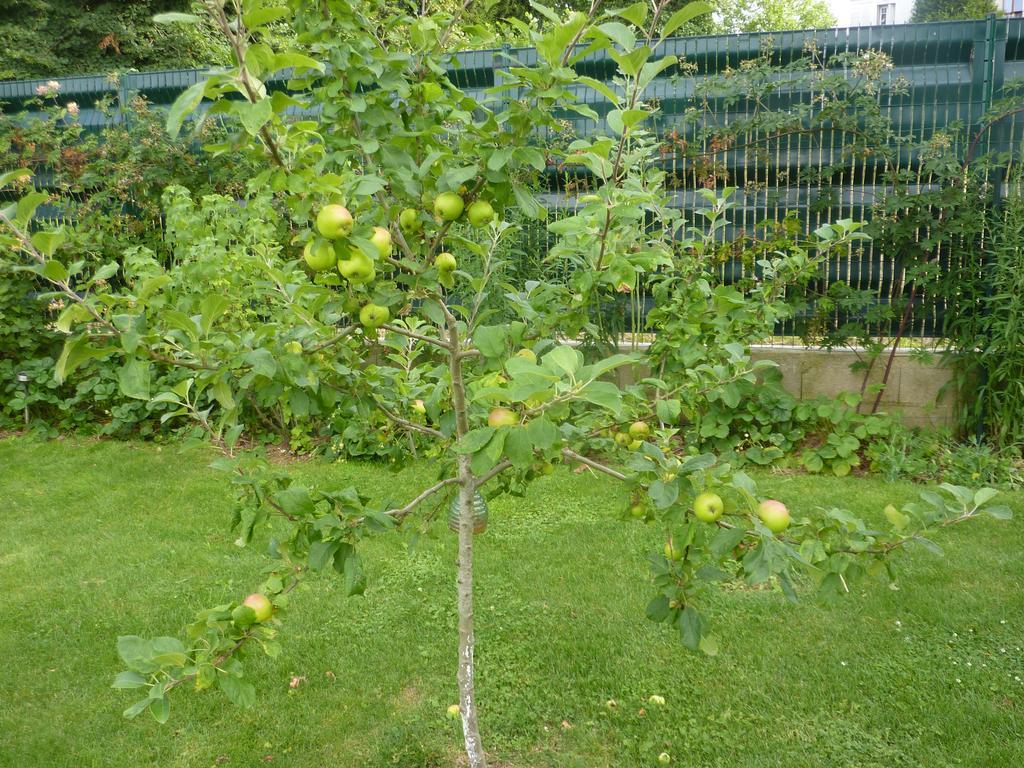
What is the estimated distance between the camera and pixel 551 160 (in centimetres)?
555

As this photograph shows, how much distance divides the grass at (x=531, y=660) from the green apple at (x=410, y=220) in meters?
0.60

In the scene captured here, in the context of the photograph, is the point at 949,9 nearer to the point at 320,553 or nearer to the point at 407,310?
the point at 407,310

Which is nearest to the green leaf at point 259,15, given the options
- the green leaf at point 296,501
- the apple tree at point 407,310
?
the apple tree at point 407,310

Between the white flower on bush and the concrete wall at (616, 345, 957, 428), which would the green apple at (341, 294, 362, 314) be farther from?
the white flower on bush

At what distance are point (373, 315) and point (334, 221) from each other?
10.2 inches

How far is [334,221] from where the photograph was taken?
1322 millimetres

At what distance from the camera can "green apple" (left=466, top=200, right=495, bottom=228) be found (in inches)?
61.4

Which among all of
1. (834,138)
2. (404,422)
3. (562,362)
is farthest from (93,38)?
(562,362)

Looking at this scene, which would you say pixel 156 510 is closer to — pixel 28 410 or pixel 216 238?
pixel 216 238

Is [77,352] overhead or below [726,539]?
overhead

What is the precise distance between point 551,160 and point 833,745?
4.15 metres

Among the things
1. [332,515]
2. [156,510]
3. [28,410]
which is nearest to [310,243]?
[332,515]

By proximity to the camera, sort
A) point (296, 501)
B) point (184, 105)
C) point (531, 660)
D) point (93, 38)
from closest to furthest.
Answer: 1. point (184, 105)
2. point (296, 501)
3. point (531, 660)
4. point (93, 38)

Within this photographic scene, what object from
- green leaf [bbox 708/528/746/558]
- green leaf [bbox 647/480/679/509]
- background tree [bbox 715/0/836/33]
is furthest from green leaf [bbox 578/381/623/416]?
background tree [bbox 715/0/836/33]
